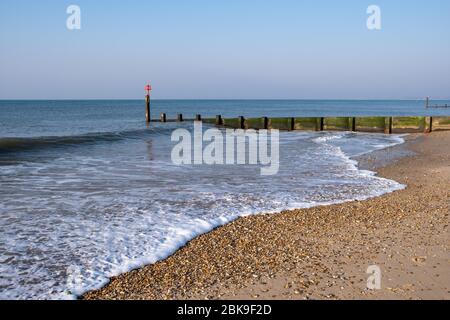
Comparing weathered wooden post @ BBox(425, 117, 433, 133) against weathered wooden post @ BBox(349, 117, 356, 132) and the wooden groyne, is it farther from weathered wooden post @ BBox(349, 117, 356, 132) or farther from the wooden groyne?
weathered wooden post @ BBox(349, 117, 356, 132)

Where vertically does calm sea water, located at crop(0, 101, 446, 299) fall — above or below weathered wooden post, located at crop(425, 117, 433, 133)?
below

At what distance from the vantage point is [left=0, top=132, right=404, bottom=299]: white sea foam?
5.28m

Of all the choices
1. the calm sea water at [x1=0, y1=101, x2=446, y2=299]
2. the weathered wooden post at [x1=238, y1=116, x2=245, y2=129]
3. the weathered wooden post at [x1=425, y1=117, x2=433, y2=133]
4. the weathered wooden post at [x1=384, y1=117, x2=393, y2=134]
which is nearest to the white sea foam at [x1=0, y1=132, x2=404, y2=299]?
the calm sea water at [x1=0, y1=101, x2=446, y2=299]

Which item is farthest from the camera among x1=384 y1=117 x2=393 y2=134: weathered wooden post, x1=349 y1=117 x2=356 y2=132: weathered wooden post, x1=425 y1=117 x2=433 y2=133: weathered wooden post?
x1=349 y1=117 x2=356 y2=132: weathered wooden post

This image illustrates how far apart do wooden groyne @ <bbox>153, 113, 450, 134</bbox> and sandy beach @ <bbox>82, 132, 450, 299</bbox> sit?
22987 millimetres

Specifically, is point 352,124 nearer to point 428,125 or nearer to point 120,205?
point 428,125

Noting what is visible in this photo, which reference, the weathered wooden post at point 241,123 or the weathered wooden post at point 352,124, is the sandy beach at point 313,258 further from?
the weathered wooden post at point 241,123

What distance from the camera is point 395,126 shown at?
101 ft

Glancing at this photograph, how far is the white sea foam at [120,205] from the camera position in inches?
208

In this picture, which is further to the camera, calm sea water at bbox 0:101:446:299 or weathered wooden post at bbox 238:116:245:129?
weathered wooden post at bbox 238:116:245:129

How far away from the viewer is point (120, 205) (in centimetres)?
854

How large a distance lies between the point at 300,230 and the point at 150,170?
7.50 metres

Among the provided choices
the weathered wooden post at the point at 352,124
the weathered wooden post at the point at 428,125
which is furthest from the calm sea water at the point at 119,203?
the weathered wooden post at the point at 352,124
